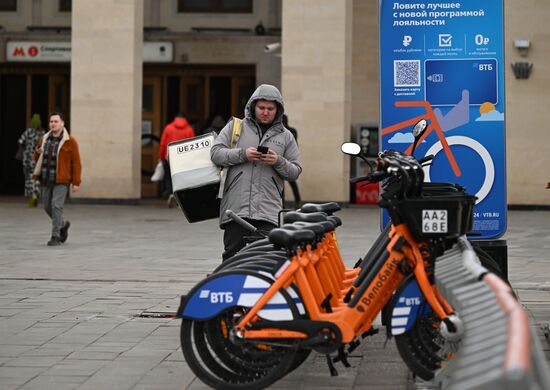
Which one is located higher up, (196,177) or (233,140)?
(233,140)

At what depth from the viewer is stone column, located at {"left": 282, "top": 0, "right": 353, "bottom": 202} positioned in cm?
2400

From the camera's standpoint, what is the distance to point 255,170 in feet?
27.8

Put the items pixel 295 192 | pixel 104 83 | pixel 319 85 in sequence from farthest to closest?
pixel 104 83 → pixel 319 85 → pixel 295 192

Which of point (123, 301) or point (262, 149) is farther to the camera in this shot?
point (123, 301)

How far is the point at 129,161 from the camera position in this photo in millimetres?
24609

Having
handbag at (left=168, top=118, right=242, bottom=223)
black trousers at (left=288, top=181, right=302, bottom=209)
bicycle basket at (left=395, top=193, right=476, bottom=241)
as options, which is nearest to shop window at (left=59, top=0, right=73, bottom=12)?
black trousers at (left=288, top=181, right=302, bottom=209)

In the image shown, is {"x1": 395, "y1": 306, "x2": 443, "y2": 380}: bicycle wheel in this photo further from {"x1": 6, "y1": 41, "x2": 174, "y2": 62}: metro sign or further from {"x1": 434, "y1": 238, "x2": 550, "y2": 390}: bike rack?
{"x1": 6, "y1": 41, "x2": 174, "y2": 62}: metro sign

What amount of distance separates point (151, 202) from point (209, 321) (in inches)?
832

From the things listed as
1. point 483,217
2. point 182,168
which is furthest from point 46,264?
point 483,217

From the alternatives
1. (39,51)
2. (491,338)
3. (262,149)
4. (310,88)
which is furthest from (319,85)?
(491,338)

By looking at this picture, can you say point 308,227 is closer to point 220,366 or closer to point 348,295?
point 348,295

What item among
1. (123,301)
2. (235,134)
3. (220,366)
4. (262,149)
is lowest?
(123,301)

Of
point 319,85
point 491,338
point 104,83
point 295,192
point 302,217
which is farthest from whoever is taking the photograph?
point 104,83

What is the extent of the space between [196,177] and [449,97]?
1.85 meters
